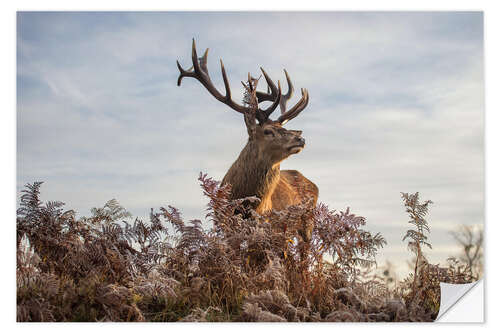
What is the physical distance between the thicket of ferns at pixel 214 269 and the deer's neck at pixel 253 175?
1409mm

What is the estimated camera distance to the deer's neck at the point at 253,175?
534 centimetres

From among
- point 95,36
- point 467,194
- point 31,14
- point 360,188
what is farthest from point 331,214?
point 31,14

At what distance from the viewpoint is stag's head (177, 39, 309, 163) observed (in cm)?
525

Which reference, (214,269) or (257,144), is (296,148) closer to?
(257,144)

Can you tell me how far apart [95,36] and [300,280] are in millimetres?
2563

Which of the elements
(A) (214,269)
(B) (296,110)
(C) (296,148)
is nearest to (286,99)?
(B) (296,110)

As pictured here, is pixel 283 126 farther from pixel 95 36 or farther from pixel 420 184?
pixel 95 36

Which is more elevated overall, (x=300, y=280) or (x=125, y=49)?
(x=125, y=49)

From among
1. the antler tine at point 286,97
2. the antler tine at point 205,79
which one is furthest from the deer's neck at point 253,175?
the antler tine at point 286,97

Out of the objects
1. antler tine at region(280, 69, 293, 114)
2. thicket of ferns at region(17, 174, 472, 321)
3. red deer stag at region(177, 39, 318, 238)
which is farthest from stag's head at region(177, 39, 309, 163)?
thicket of ferns at region(17, 174, 472, 321)

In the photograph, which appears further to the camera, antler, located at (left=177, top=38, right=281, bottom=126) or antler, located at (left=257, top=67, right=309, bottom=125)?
antler, located at (left=257, top=67, right=309, bottom=125)

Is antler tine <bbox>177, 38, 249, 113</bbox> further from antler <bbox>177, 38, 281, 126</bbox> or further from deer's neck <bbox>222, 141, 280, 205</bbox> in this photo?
deer's neck <bbox>222, 141, 280, 205</bbox>

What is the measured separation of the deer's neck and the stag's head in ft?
0.20

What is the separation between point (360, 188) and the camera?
457 cm
